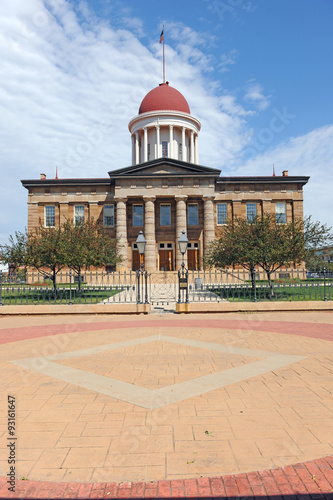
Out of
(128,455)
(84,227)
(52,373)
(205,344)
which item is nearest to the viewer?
(128,455)

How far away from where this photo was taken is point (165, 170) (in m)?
42.6

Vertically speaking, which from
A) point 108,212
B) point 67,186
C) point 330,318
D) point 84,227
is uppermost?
point 67,186

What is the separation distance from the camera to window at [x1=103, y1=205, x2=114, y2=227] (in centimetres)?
4475

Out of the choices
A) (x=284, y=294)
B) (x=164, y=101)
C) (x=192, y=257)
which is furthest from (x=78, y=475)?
(x=164, y=101)

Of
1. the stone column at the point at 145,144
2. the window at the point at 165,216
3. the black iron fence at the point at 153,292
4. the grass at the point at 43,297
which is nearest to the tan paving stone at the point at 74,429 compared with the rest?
the black iron fence at the point at 153,292

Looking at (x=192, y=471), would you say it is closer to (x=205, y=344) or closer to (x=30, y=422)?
(x=30, y=422)

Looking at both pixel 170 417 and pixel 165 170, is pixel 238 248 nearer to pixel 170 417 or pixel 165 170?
pixel 170 417

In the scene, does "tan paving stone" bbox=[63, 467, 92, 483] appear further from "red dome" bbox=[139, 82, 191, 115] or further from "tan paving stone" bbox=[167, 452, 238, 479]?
"red dome" bbox=[139, 82, 191, 115]

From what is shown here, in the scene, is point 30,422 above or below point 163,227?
below

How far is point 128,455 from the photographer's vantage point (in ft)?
12.4

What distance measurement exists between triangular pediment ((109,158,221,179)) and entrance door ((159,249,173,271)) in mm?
9984

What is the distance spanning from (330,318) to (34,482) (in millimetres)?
13147

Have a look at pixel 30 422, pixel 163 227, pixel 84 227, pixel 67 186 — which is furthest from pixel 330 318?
pixel 67 186

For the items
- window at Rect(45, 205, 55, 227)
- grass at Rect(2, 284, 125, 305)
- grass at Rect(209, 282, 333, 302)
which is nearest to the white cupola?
window at Rect(45, 205, 55, 227)
